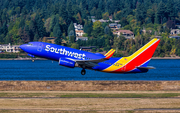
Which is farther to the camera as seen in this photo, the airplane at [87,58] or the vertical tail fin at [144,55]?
the vertical tail fin at [144,55]

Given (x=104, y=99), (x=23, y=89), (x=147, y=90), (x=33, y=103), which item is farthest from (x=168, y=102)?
(x=23, y=89)

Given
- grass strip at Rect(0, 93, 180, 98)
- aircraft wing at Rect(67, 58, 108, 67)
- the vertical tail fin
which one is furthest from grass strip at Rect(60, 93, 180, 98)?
the vertical tail fin

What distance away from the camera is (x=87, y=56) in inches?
2758

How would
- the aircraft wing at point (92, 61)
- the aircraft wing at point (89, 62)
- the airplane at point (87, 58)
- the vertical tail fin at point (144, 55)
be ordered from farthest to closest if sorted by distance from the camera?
1. the vertical tail fin at point (144, 55)
2. the aircraft wing at point (89, 62)
3. the aircraft wing at point (92, 61)
4. the airplane at point (87, 58)

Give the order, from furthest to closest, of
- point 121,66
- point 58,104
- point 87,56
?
point 121,66 → point 87,56 → point 58,104

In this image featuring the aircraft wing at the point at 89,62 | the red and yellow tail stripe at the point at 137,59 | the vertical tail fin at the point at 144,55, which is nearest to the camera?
the aircraft wing at the point at 89,62

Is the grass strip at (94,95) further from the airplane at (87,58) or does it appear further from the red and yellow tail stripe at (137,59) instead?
the red and yellow tail stripe at (137,59)

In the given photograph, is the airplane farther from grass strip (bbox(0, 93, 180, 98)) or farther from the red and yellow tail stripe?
grass strip (bbox(0, 93, 180, 98))

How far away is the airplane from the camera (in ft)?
224

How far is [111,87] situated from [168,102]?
50.5 ft

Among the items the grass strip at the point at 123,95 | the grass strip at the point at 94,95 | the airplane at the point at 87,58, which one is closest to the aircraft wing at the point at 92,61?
the airplane at the point at 87,58

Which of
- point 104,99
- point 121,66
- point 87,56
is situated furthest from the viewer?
point 121,66

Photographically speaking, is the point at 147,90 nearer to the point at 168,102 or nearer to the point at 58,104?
the point at 168,102

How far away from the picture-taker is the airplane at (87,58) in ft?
224
